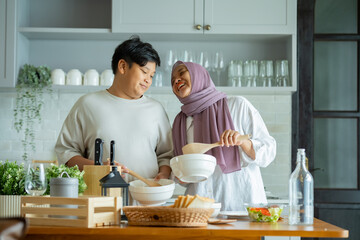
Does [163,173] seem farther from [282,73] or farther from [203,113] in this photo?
[282,73]

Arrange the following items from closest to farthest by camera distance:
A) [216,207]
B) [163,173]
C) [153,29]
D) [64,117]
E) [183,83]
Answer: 1. [216,207]
2. [163,173]
3. [183,83]
4. [153,29]
5. [64,117]

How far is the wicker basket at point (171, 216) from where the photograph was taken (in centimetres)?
195

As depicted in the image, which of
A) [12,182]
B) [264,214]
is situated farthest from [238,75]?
[12,182]

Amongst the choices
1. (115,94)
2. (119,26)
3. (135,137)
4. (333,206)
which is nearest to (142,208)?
(135,137)

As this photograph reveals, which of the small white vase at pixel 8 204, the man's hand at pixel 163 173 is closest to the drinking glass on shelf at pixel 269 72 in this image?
the man's hand at pixel 163 173

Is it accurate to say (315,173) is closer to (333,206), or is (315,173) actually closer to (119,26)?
(333,206)

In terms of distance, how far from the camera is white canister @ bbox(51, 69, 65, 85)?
4.49m

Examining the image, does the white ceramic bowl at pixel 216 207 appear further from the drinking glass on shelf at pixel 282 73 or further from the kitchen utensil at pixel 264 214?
the drinking glass on shelf at pixel 282 73

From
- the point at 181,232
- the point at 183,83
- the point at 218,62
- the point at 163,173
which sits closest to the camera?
the point at 181,232

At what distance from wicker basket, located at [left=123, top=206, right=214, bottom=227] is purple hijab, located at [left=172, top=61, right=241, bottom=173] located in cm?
88

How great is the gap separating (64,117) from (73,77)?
0.39 m

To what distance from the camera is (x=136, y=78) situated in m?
2.95

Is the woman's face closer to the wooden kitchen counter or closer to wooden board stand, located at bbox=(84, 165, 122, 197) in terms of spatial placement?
wooden board stand, located at bbox=(84, 165, 122, 197)

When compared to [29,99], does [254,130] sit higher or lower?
lower
